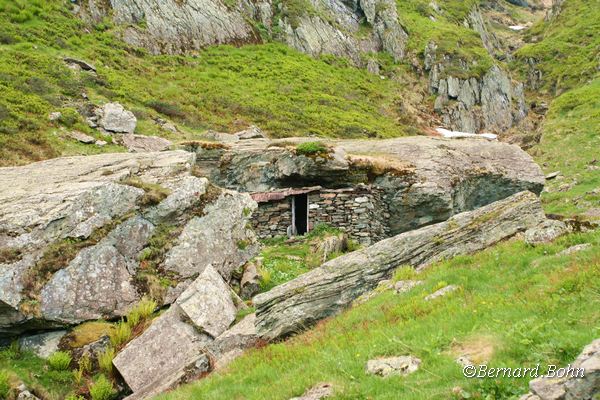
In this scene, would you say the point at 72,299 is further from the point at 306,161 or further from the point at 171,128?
the point at 171,128

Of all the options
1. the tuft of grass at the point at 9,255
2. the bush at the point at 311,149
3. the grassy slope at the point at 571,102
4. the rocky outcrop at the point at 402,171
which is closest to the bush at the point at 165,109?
the rocky outcrop at the point at 402,171

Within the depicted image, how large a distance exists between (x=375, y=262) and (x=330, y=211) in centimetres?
760

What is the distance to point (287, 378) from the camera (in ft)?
26.1

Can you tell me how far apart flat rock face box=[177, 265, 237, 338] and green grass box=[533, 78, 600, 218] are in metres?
19.7

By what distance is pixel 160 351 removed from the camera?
11109mm

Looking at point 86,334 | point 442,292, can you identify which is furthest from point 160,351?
point 442,292

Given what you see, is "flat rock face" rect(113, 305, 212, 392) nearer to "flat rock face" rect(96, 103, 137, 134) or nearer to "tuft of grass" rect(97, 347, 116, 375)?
"tuft of grass" rect(97, 347, 116, 375)

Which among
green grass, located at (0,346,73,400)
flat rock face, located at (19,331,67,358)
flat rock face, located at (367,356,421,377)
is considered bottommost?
Answer: green grass, located at (0,346,73,400)

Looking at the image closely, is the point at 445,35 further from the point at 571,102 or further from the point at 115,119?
the point at 115,119

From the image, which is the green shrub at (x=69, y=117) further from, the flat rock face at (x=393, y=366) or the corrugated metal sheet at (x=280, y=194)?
the flat rock face at (x=393, y=366)

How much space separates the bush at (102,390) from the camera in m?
10.3

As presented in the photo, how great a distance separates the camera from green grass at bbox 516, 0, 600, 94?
7419cm

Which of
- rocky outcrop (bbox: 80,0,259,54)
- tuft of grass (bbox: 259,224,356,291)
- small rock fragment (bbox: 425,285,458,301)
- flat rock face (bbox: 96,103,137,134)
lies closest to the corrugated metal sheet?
tuft of grass (bbox: 259,224,356,291)

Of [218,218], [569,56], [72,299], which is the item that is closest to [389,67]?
[569,56]
